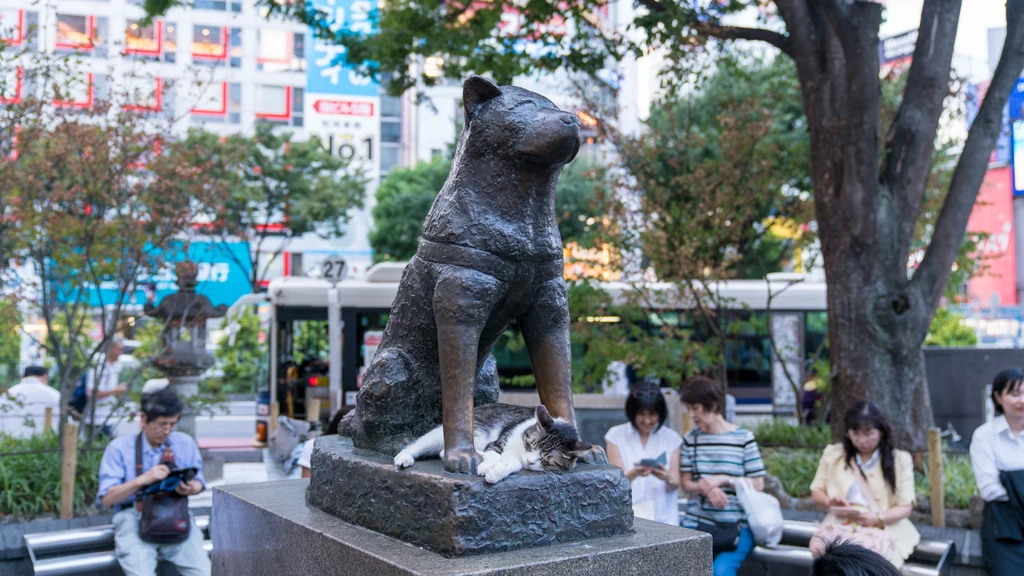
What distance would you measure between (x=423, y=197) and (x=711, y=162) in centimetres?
1524

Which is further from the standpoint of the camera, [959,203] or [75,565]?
[959,203]

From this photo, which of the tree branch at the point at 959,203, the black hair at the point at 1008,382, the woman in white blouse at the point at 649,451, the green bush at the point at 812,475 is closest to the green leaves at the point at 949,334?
the green bush at the point at 812,475

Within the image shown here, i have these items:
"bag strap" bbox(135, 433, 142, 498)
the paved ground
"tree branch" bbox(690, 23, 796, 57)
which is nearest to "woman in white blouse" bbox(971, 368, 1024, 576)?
"tree branch" bbox(690, 23, 796, 57)

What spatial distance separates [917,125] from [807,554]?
13.8 feet

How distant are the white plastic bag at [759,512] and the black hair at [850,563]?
217 cm

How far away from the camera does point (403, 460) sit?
8.64 ft

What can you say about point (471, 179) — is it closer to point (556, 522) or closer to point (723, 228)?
point (556, 522)

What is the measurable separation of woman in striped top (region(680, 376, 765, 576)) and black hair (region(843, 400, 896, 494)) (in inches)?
19.4

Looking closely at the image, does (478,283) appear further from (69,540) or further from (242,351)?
(242,351)

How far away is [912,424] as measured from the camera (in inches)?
305

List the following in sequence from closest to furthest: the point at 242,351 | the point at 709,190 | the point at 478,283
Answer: the point at 478,283, the point at 709,190, the point at 242,351

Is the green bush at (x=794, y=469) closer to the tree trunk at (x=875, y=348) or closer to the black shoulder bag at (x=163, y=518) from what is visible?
the tree trunk at (x=875, y=348)

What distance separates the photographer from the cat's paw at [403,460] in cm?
263

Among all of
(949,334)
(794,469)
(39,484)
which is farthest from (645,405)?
(949,334)
